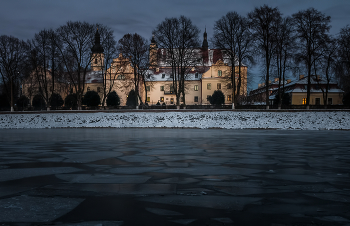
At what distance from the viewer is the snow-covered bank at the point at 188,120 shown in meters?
30.9

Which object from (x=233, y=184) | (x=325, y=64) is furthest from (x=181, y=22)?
(x=233, y=184)

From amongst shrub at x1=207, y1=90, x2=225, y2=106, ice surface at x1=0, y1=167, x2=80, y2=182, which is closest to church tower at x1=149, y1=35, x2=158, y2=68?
shrub at x1=207, y1=90, x2=225, y2=106

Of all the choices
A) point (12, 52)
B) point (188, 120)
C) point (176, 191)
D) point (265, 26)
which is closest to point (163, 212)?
point (176, 191)

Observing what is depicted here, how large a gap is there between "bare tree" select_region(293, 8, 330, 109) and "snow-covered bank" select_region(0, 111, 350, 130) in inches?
312

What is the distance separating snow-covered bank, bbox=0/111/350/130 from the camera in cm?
3086

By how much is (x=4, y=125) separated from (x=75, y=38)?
14410 mm

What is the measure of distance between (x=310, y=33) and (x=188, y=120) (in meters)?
18.9

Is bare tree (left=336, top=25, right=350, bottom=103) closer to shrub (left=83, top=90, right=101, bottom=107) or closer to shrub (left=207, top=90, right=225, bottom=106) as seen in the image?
shrub (left=207, top=90, right=225, bottom=106)

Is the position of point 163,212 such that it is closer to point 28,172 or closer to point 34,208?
point 34,208

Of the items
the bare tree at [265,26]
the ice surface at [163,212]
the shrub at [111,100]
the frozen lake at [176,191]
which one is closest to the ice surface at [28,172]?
the frozen lake at [176,191]

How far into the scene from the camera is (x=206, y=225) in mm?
4043

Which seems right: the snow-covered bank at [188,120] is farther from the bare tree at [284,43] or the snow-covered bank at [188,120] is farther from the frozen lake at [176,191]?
the frozen lake at [176,191]

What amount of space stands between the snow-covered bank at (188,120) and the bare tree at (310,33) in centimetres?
791

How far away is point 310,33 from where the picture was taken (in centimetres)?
4025
